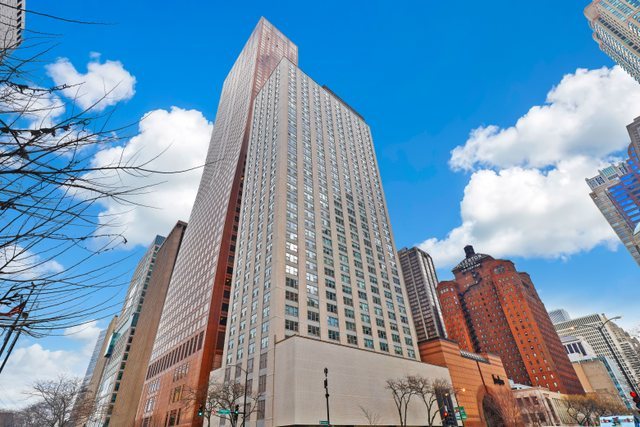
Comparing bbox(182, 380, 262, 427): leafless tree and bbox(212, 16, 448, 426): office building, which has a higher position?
bbox(212, 16, 448, 426): office building

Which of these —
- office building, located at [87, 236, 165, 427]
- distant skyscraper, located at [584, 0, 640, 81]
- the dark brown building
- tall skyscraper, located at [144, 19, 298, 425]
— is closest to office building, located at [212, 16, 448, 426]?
tall skyscraper, located at [144, 19, 298, 425]

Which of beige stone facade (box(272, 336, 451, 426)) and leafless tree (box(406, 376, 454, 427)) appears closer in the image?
beige stone facade (box(272, 336, 451, 426))

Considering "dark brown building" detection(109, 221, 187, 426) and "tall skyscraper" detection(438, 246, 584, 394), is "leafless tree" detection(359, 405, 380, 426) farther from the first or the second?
"tall skyscraper" detection(438, 246, 584, 394)

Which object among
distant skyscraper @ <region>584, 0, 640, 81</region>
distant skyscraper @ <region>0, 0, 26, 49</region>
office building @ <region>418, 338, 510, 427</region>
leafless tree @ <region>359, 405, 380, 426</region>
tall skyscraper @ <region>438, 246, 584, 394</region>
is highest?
distant skyscraper @ <region>584, 0, 640, 81</region>

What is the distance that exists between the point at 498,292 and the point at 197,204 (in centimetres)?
15444

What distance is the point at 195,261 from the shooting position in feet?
318

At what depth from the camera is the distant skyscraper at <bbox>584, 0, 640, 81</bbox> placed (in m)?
130

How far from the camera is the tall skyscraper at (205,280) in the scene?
67.4 meters

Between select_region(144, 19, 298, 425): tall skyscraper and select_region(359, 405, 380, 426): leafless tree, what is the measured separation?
103ft

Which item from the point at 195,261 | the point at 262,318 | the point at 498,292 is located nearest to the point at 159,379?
the point at 195,261

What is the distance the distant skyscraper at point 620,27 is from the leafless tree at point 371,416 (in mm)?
173059

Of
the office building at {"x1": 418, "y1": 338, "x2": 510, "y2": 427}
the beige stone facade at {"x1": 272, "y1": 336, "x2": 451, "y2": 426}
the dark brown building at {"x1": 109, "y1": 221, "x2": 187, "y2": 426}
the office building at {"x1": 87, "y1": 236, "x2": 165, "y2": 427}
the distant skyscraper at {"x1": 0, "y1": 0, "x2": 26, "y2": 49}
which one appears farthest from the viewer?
the office building at {"x1": 87, "y1": 236, "x2": 165, "y2": 427}

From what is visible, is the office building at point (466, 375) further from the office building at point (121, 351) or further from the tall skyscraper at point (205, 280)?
the office building at point (121, 351)

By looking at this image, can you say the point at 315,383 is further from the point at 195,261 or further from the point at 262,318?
the point at 195,261
